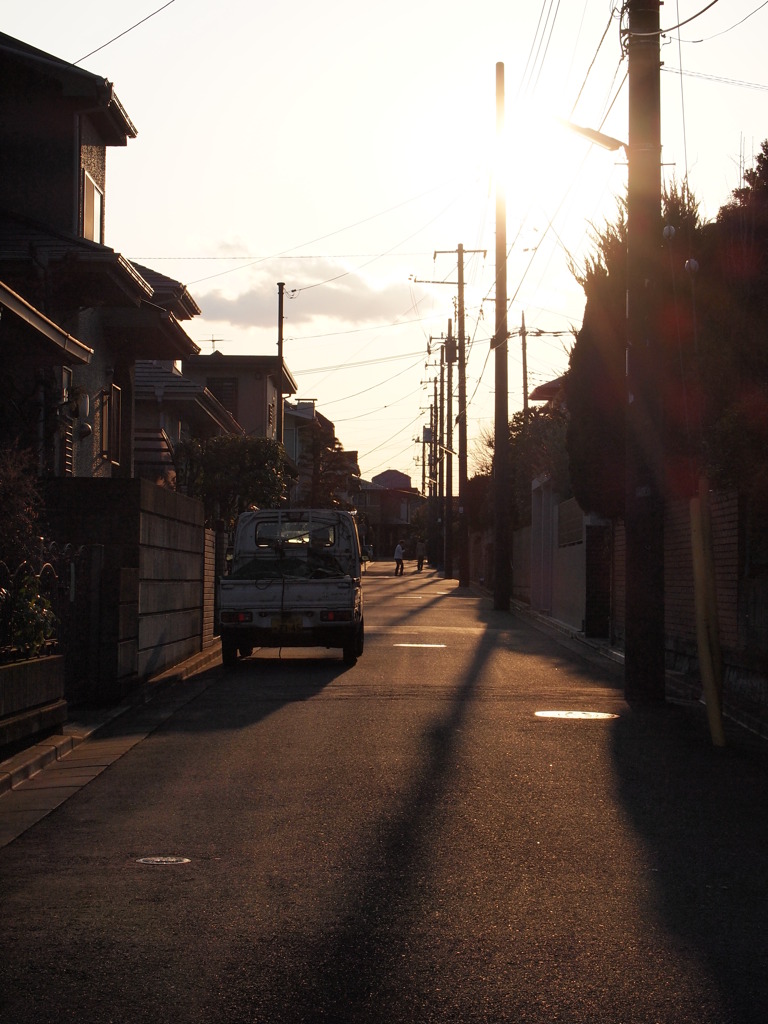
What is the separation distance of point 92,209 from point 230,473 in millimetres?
12940

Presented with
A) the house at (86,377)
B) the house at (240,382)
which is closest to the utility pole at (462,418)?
the house at (240,382)

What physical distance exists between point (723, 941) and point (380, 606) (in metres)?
27.6

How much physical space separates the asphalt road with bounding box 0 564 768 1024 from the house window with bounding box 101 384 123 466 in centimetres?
1025

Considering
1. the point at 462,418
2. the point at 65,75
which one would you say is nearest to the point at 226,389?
the point at 462,418

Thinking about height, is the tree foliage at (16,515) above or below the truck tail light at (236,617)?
above

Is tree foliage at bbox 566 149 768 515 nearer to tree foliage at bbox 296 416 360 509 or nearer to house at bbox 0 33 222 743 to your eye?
house at bbox 0 33 222 743

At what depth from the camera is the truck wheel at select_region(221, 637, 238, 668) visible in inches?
683

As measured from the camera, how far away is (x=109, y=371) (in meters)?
21.5

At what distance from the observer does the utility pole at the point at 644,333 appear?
13773 mm

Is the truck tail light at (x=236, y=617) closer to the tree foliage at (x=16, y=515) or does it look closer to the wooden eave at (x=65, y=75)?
the tree foliage at (x=16, y=515)

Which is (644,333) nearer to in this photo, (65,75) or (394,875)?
(394,875)

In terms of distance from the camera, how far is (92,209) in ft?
65.5

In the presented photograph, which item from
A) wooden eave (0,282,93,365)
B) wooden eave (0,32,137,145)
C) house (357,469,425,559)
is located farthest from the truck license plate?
house (357,469,425,559)

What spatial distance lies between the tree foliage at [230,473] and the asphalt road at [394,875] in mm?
19883
